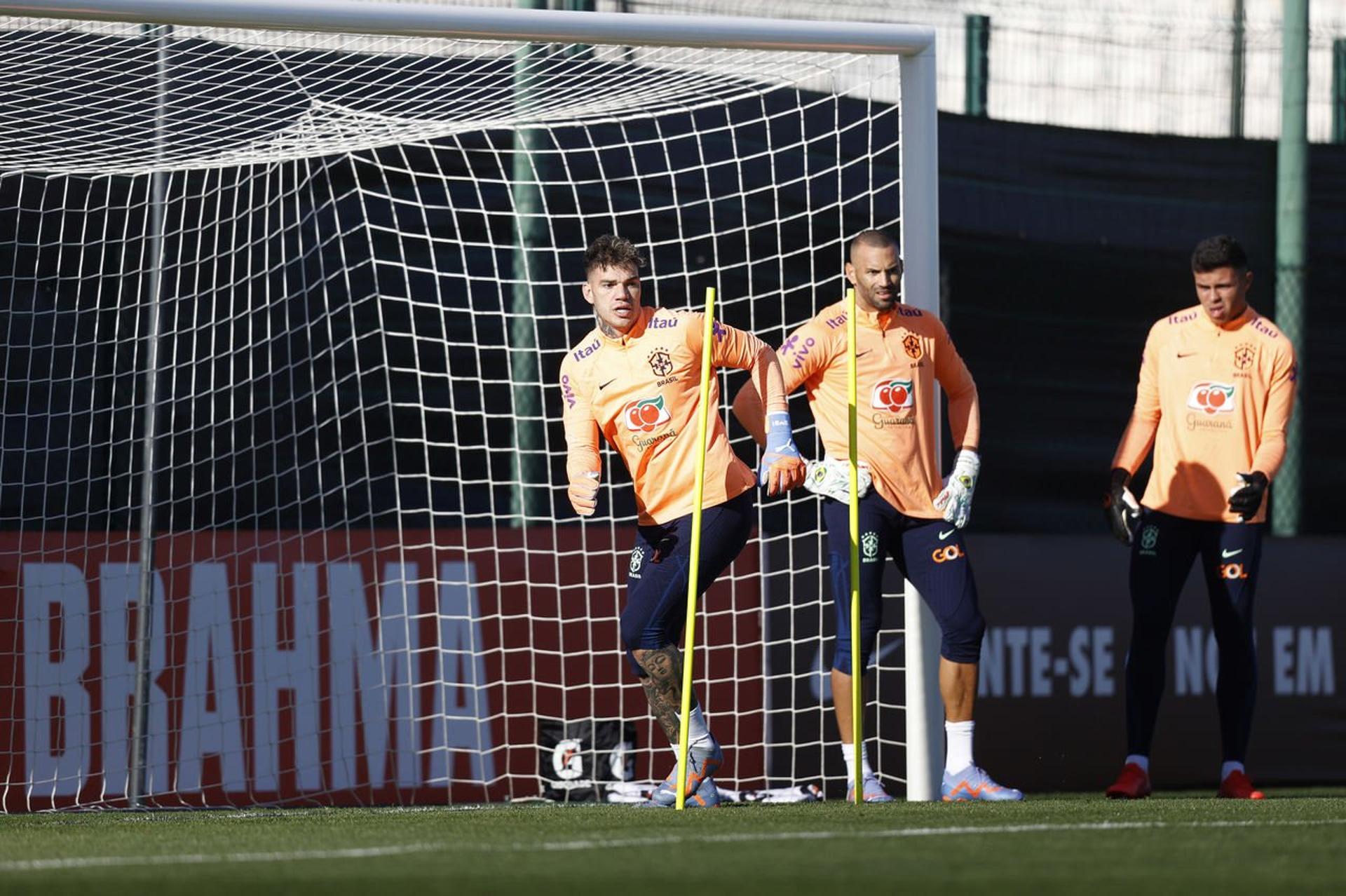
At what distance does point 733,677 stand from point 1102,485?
2173 millimetres

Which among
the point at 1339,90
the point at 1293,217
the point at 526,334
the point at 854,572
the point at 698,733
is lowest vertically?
the point at 698,733

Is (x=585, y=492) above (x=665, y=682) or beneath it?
above

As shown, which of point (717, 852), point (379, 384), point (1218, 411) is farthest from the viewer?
point (379, 384)

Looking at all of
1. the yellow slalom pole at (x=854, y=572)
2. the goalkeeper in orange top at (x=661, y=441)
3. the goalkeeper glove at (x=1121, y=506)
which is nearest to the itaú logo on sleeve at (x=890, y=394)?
the yellow slalom pole at (x=854, y=572)

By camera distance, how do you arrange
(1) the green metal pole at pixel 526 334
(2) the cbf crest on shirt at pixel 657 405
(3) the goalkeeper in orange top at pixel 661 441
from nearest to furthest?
(3) the goalkeeper in orange top at pixel 661 441, (2) the cbf crest on shirt at pixel 657 405, (1) the green metal pole at pixel 526 334

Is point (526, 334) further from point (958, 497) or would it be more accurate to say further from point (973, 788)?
point (973, 788)

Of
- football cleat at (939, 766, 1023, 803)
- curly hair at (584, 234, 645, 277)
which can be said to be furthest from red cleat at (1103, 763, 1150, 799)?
curly hair at (584, 234, 645, 277)

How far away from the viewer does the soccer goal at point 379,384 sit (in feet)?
24.0

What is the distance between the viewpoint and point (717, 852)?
4.10 metres

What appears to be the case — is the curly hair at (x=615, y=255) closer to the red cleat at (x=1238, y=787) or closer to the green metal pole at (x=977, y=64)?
the red cleat at (x=1238, y=787)

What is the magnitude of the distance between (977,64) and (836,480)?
3504 mm

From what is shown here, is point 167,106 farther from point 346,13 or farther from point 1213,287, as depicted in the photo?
point 1213,287

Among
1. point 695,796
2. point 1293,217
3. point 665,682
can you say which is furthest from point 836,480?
point 1293,217

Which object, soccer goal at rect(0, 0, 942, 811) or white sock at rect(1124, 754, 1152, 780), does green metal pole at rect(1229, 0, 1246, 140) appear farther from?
white sock at rect(1124, 754, 1152, 780)
